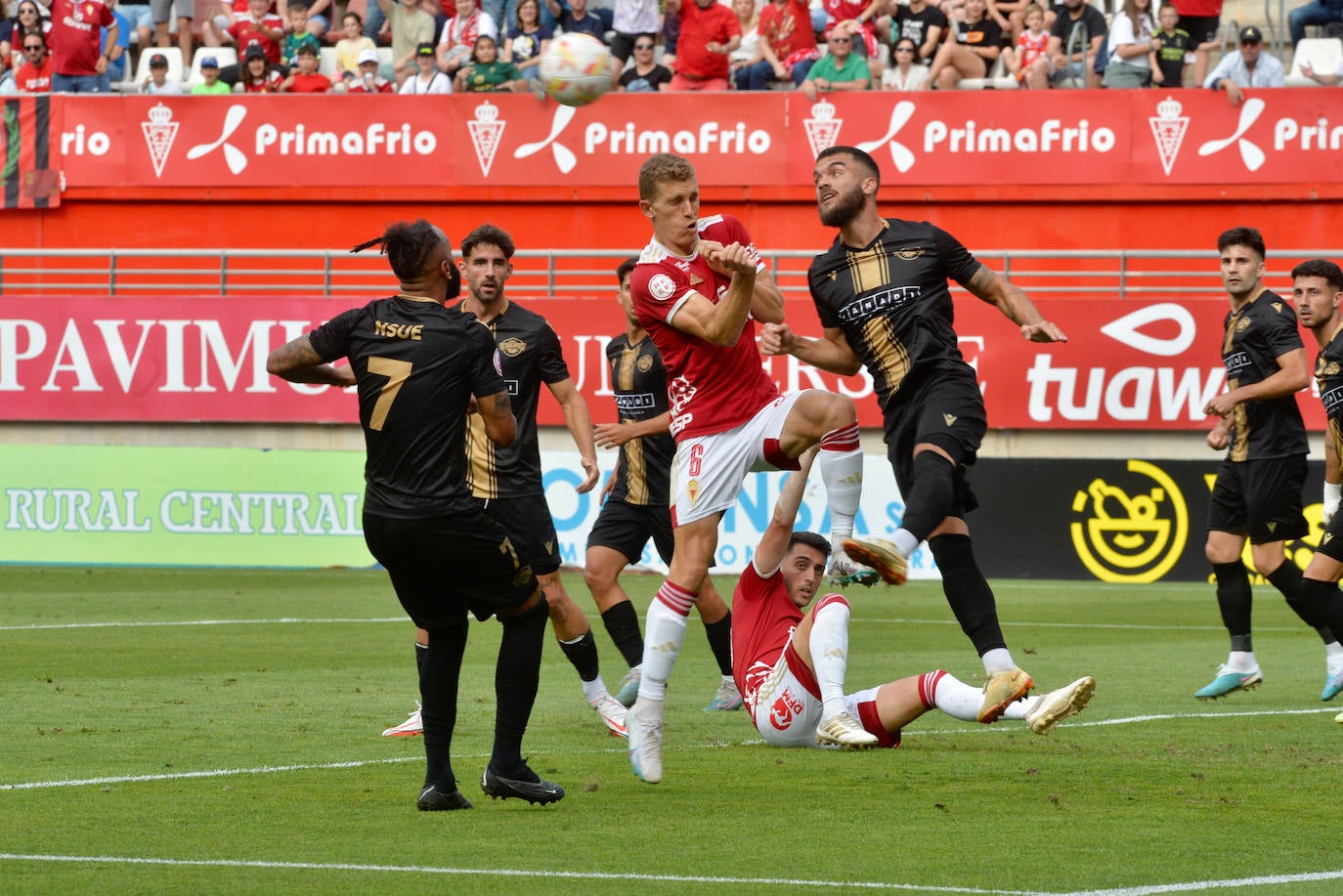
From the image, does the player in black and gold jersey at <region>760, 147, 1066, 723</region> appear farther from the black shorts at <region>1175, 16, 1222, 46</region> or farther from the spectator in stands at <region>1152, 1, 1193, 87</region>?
the black shorts at <region>1175, 16, 1222, 46</region>

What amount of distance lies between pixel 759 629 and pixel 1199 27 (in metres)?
17.7

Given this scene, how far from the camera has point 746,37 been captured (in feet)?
80.7

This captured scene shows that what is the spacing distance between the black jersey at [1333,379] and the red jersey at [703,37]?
1480cm

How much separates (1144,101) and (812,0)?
17.0 feet

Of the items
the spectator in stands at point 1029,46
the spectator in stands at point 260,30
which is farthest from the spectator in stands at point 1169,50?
the spectator in stands at point 260,30

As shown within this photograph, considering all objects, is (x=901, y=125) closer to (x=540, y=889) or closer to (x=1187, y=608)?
→ (x=1187, y=608)

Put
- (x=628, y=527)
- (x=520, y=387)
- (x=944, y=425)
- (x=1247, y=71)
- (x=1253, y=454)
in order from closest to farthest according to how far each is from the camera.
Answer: (x=944, y=425) < (x=520, y=387) < (x=628, y=527) < (x=1253, y=454) < (x=1247, y=71)

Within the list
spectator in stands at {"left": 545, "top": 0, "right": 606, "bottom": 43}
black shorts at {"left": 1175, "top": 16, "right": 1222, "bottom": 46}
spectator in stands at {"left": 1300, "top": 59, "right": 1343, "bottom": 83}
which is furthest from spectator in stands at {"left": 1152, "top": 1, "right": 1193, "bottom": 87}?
spectator in stands at {"left": 545, "top": 0, "right": 606, "bottom": 43}

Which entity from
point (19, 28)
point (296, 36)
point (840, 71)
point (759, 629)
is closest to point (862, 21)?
point (840, 71)

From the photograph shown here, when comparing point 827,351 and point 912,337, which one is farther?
point 827,351

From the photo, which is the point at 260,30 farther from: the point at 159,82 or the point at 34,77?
the point at 34,77

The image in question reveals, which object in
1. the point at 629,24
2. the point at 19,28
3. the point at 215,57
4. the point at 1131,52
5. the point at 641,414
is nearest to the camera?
the point at 641,414

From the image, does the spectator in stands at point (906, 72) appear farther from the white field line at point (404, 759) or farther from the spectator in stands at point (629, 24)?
the white field line at point (404, 759)

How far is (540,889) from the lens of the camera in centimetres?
521
